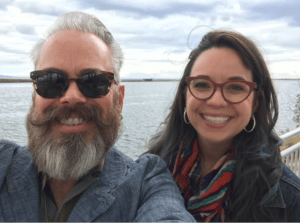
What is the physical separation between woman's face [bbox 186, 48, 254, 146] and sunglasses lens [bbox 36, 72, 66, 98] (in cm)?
106

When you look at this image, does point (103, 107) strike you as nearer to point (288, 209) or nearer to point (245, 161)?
point (245, 161)

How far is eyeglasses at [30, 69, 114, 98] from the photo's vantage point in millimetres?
1691

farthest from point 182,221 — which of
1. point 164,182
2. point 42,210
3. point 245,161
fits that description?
point 245,161

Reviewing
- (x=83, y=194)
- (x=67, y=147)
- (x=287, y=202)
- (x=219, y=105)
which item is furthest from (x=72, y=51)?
(x=287, y=202)

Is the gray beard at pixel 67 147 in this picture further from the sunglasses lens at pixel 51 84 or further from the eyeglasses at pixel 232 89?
the eyeglasses at pixel 232 89

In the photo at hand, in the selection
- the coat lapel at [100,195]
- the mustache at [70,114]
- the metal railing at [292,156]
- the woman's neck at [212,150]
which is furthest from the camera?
the metal railing at [292,156]

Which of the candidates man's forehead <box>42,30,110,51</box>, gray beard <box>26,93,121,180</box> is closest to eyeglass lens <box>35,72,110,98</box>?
gray beard <box>26,93,121,180</box>

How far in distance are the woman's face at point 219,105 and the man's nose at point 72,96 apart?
951 mm

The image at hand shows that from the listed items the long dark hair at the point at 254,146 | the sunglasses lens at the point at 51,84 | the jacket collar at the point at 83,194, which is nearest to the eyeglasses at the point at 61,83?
the sunglasses lens at the point at 51,84

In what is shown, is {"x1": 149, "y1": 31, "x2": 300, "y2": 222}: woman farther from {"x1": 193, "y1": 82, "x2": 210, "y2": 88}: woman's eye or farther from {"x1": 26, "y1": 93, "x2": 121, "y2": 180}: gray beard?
{"x1": 26, "y1": 93, "x2": 121, "y2": 180}: gray beard

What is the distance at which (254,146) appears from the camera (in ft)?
A: 7.25

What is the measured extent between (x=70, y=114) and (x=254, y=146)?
154 cm

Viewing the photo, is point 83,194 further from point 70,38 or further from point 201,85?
point 201,85

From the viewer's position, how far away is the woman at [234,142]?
6.70 ft
